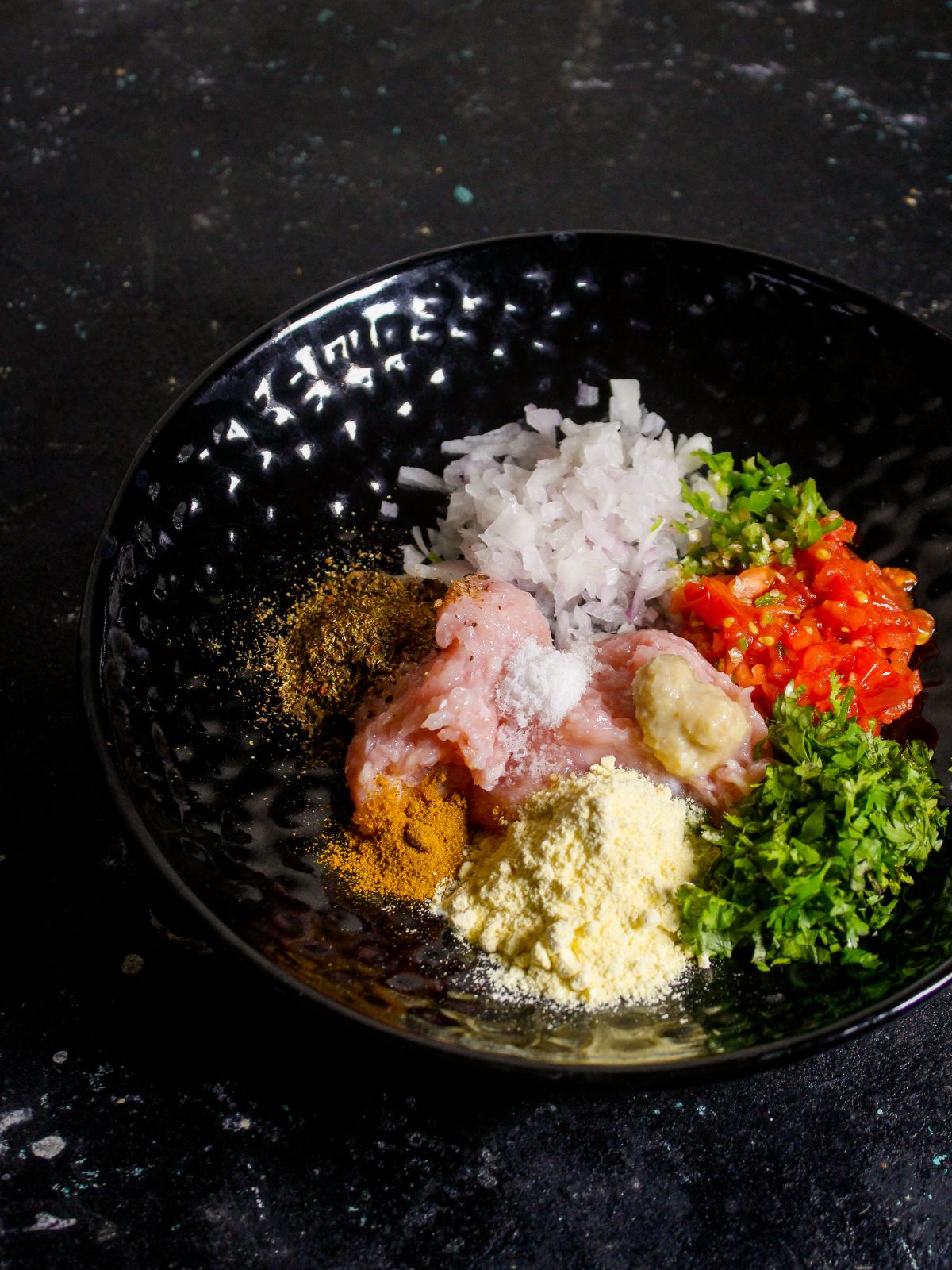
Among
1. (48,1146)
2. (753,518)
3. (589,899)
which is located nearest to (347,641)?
(589,899)

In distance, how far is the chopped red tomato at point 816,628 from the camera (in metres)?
2.51

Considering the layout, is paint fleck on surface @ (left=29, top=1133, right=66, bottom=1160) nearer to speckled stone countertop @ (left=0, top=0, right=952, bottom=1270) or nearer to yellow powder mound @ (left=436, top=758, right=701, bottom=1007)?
speckled stone countertop @ (left=0, top=0, right=952, bottom=1270)

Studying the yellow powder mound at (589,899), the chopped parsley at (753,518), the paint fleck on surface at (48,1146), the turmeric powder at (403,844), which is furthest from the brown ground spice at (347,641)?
the paint fleck on surface at (48,1146)

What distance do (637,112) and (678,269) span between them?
5.18 ft

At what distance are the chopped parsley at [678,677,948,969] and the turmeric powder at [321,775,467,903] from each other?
47 cm

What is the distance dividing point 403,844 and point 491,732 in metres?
0.28

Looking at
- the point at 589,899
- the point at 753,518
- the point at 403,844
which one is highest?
the point at 753,518

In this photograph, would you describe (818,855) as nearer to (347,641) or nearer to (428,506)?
(347,641)

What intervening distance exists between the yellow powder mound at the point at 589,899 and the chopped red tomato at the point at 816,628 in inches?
18.3

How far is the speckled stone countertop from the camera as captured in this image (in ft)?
6.88

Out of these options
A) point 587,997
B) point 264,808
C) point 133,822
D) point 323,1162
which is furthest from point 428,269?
point 323,1162

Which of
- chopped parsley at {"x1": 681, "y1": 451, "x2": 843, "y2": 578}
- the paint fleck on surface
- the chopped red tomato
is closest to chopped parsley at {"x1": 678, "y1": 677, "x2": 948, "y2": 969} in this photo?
the chopped red tomato

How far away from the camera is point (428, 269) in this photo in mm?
2854

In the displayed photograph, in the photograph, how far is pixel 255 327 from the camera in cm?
360
